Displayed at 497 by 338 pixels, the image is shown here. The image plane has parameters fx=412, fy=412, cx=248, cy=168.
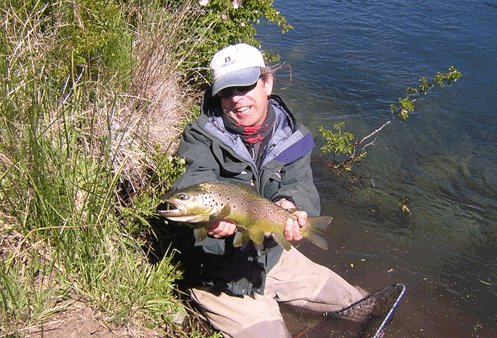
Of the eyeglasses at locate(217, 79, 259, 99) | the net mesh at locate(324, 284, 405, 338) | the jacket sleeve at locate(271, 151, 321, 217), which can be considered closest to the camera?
the jacket sleeve at locate(271, 151, 321, 217)

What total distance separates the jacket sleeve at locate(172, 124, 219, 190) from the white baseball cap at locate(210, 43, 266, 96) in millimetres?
415

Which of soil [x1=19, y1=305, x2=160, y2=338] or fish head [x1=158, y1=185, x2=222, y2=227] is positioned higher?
fish head [x1=158, y1=185, x2=222, y2=227]

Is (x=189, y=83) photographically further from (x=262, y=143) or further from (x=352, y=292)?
(x=352, y=292)

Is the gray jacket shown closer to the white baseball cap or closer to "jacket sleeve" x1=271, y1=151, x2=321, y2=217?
"jacket sleeve" x1=271, y1=151, x2=321, y2=217

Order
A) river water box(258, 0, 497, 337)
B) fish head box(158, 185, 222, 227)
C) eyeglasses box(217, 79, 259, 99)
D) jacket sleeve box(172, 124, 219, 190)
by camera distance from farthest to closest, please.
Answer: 1. river water box(258, 0, 497, 337)
2. eyeglasses box(217, 79, 259, 99)
3. jacket sleeve box(172, 124, 219, 190)
4. fish head box(158, 185, 222, 227)

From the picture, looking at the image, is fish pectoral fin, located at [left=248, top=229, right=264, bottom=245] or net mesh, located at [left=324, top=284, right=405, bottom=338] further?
net mesh, located at [left=324, top=284, right=405, bottom=338]

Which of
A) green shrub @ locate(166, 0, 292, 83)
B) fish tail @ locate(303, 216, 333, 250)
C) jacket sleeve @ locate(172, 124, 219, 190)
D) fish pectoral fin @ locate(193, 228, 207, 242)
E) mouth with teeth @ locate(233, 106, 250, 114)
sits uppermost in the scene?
green shrub @ locate(166, 0, 292, 83)

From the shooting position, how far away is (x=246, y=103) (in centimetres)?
354

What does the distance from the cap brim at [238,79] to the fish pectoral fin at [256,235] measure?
1220 mm

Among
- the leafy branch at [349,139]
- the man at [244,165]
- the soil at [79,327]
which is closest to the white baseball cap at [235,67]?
the man at [244,165]

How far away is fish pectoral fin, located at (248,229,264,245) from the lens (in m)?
3.04

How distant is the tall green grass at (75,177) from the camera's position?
10.1 ft

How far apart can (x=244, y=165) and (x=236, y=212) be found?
76 cm

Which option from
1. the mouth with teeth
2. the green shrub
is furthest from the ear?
the green shrub
